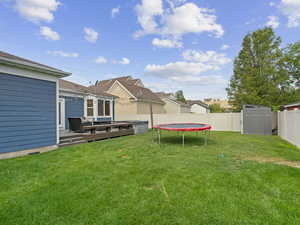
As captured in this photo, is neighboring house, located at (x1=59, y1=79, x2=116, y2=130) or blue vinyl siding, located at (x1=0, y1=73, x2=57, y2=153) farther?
neighboring house, located at (x1=59, y1=79, x2=116, y2=130)

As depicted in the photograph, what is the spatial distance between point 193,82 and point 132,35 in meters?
21.5

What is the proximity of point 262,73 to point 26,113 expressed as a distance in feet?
60.9

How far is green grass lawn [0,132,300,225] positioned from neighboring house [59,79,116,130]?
525 cm

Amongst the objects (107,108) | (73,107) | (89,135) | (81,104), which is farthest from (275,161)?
(107,108)

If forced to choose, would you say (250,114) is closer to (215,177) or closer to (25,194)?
(215,177)

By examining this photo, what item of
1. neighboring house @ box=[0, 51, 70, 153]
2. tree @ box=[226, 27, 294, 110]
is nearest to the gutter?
neighboring house @ box=[0, 51, 70, 153]

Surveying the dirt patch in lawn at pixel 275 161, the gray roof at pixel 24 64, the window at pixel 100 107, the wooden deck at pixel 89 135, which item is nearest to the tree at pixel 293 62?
the dirt patch in lawn at pixel 275 161

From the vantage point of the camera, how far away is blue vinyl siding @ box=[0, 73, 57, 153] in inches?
196

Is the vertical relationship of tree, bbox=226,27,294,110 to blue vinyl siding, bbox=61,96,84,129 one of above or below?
above

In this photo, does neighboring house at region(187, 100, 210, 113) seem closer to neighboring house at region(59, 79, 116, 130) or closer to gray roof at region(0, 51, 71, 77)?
neighboring house at region(59, 79, 116, 130)

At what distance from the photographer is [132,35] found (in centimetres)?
1515

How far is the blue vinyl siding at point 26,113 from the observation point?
16.4ft

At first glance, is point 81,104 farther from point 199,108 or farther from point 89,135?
point 199,108

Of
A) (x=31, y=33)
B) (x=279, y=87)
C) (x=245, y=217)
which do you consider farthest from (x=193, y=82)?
(x=245, y=217)
